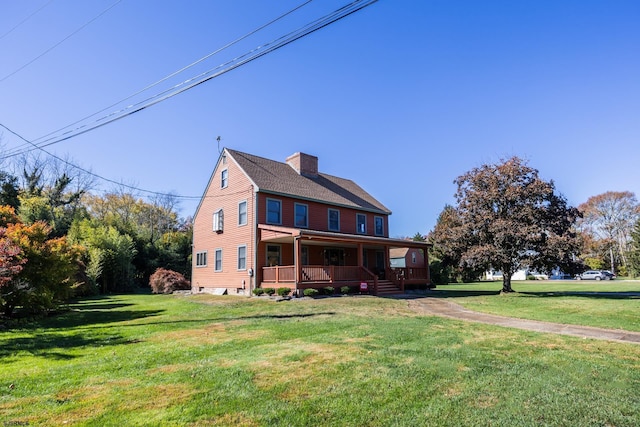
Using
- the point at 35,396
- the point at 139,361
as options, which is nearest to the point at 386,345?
the point at 139,361

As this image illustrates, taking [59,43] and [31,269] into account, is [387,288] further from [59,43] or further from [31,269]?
[59,43]

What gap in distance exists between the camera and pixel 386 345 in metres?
6.64

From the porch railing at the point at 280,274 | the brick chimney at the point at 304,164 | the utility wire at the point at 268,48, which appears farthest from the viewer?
the brick chimney at the point at 304,164

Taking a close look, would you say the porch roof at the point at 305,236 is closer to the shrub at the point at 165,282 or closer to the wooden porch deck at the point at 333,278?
the wooden porch deck at the point at 333,278

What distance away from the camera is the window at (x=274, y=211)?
2023cm

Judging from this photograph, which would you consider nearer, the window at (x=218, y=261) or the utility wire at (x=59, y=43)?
the utility wire at (x=59, y=43)

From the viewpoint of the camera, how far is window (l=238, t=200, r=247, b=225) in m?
20.6

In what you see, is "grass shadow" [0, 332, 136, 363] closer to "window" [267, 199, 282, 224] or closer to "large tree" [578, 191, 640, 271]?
"window" [267, 199, 282, 224]

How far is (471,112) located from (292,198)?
34.4 feet

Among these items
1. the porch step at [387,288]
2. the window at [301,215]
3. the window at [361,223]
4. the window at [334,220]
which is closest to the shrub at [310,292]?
the porch step at [387,288]

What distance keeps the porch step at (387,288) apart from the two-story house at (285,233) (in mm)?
76

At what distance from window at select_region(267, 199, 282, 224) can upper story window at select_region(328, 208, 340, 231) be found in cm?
391

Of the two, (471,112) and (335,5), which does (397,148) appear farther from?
(335,5)

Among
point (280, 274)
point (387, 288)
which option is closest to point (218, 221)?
point (280, 274)
